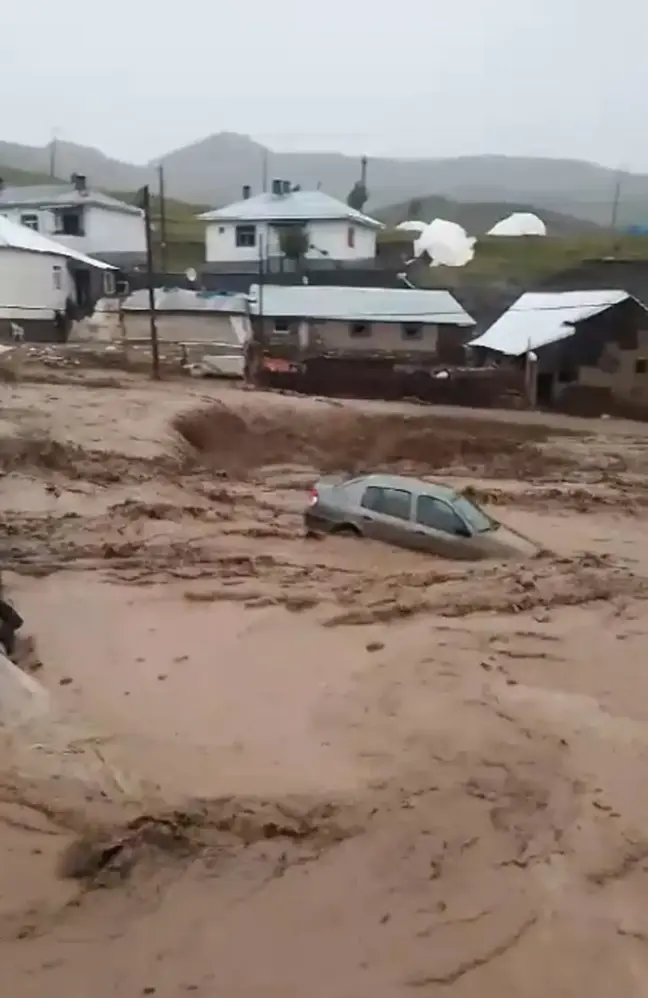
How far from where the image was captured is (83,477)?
57.7 ft

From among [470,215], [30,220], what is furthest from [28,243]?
[470,215]

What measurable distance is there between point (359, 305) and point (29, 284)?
523 inches

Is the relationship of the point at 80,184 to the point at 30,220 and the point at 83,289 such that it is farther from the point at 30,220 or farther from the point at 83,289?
the point at 83,289

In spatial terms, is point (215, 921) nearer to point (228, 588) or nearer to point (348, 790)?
point (348, 790)

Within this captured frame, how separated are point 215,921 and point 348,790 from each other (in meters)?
1.87

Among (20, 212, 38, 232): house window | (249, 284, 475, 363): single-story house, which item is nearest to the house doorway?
(249, 284, 475, 363): single-story house

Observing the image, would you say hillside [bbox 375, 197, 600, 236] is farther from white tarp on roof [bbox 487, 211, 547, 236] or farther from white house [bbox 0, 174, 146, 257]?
white house [bbox 0, 174, 146, 257]

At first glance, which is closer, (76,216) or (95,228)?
(76,216)

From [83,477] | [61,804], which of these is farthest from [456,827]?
[83,477]

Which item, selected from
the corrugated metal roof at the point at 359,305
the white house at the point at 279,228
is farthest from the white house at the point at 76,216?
the corrugated metal roof at the point at 359,305

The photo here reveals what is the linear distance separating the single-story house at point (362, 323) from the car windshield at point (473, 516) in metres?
20.7

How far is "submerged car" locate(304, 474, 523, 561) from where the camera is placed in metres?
13.3

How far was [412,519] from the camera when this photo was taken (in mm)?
13523

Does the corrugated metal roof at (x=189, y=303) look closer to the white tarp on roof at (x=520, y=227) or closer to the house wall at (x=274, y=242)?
the house wall at (x=274, y=242)
